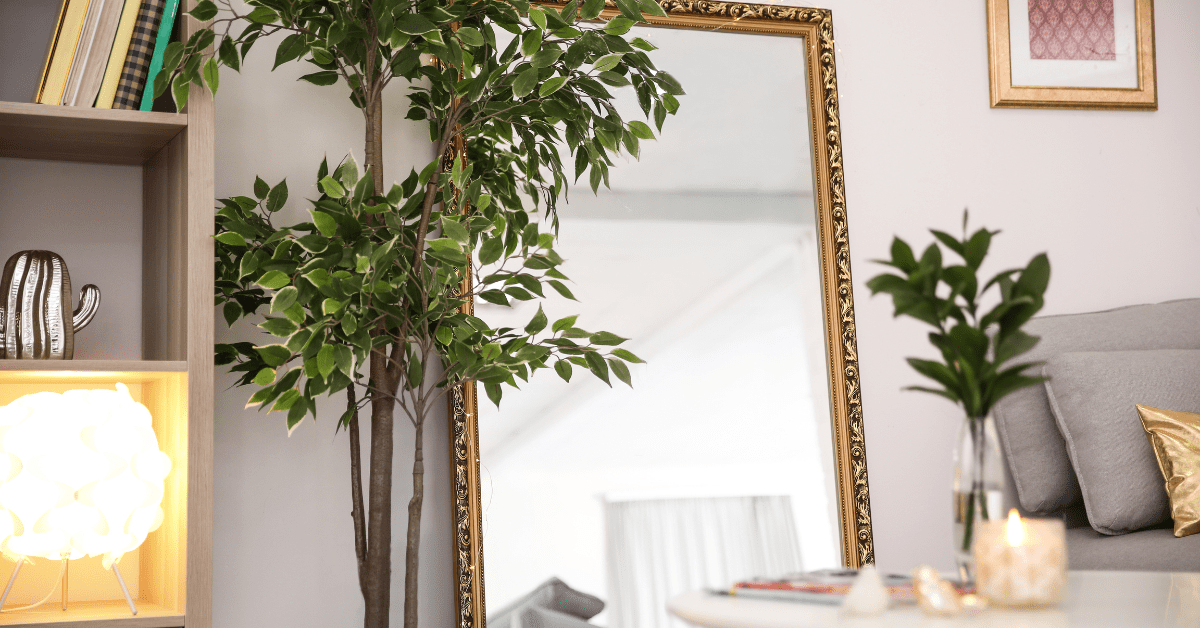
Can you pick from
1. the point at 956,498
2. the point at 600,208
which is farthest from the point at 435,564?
the point at 956,498

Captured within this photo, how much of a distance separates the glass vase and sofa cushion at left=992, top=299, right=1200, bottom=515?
3.58 ft

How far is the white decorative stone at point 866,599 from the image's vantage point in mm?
963

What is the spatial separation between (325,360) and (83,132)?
632 millimetres

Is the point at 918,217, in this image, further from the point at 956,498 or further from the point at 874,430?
the point at 956,498

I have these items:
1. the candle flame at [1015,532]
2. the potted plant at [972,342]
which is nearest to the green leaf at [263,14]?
the potted plant at [972,342]

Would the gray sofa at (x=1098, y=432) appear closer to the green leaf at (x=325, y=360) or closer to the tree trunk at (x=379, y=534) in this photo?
the tree trunk at (x=379, y=534)

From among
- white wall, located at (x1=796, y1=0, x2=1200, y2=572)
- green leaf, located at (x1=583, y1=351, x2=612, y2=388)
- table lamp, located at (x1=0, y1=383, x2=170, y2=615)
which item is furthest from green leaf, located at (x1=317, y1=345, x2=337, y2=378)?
white wall, located at (x1=796, y1=0, x2=1200, y2=572)

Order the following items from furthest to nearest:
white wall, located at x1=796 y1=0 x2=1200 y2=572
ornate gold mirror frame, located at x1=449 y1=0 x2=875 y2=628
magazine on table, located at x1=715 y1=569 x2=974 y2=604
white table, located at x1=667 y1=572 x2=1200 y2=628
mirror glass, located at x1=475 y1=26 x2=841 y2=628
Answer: white wall, located at x1=796 y1=0 x2=1200 y2=572 → ornate gold mirror frame, located at x1=449 y1=0 x2=875 y2=628 → mirror glass, located at x1=475 y1=26 x2=841 y2=628 → magazine on table, located at x1=715 y1=569 x2=974 y2=604 → white table, located at x1=667 y1=572 x2=1200 y2=628

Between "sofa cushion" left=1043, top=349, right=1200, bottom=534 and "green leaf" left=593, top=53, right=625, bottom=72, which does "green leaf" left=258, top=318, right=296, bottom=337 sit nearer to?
"green leaf" left=593, top=53, right=625, bottom=72

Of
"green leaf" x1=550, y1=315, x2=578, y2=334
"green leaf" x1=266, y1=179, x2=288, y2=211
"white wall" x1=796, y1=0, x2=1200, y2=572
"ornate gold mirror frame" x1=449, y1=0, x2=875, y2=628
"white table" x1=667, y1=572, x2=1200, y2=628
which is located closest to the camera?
"white table" x1=667, y1=572, x2=1200, y2=628

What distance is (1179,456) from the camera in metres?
1.86

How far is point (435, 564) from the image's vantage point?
1976mm

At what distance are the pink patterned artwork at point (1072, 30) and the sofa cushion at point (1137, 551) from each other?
3.90ft

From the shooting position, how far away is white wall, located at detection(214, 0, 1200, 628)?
191 centimetres
